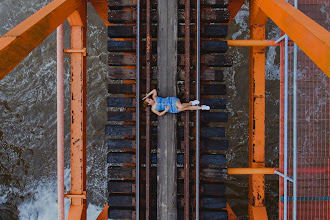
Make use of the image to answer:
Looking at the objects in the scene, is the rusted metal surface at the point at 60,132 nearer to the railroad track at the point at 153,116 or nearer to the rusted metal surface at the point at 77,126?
the rusted metal surface at the point at 77,126

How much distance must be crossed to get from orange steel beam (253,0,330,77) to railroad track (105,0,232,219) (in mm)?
1115

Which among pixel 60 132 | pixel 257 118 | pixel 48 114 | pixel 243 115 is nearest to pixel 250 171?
pixel 257 118

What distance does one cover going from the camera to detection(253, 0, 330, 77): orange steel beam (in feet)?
8.73

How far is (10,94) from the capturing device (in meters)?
8.48

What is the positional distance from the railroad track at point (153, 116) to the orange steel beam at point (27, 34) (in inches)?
40.4

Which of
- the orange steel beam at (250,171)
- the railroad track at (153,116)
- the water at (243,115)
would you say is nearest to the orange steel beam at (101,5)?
the railroad track at (153,116)

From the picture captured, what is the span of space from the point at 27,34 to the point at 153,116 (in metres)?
2.25

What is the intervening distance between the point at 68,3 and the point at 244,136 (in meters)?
6.45

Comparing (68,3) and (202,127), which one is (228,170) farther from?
(68,3)

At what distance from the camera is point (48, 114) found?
27.8ft

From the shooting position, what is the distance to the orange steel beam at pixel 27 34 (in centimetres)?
284

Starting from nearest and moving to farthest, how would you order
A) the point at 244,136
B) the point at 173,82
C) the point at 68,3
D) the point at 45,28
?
the point at 45,28, the point at 68,3, the point at 173,82, the point at 244,136

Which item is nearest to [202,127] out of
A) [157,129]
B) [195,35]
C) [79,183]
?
[157,129]

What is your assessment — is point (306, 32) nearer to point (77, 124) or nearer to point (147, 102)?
point (147, 102)
